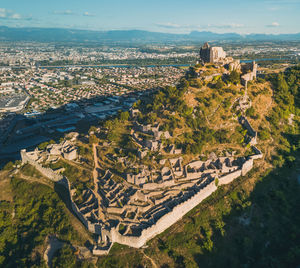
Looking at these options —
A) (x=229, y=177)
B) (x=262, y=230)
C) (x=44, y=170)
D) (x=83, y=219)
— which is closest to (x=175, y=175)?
(x=229, y=177)

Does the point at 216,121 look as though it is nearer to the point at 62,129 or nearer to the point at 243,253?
the point at 243,253

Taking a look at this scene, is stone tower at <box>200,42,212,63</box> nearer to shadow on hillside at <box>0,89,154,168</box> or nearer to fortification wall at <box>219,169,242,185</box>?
shadow on hillside at <box>0,89,154,168</box>

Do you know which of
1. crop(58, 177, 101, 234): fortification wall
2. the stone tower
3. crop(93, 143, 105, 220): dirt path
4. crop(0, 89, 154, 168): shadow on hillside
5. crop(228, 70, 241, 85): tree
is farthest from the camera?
the stone tower

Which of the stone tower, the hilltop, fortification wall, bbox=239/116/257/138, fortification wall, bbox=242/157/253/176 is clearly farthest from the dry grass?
the stone tower

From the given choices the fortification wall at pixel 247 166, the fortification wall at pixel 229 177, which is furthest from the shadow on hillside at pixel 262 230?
the fortification wall at pixel 229 177

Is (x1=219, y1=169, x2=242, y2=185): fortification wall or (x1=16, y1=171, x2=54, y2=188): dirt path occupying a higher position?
(x1=219, y1=169, x2=242, y2=185): fortification wall

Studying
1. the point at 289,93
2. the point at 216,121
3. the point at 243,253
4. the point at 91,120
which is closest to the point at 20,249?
the point at 243,253
